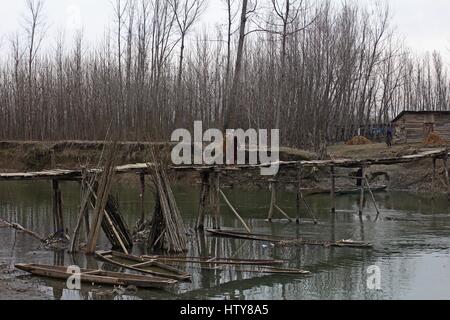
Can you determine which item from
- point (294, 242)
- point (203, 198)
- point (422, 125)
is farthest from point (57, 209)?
point (422, 125)

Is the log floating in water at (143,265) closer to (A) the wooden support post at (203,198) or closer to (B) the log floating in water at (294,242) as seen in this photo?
(B) the log floating in water at (294,242)

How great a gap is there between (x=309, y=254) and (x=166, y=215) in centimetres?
313

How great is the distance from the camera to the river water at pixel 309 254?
29.6 feet

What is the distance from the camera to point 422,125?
35844 mm

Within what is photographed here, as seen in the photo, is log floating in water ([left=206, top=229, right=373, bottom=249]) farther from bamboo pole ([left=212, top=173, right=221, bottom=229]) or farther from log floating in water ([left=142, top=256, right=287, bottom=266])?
log floating in water ([left=142, top=256, right=287, bottom=266])

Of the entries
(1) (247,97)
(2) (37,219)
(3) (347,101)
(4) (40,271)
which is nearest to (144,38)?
(1) (247,97)

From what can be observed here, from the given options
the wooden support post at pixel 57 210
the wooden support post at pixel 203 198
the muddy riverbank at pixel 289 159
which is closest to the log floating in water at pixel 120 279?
the wooden support post at pixel 57 210

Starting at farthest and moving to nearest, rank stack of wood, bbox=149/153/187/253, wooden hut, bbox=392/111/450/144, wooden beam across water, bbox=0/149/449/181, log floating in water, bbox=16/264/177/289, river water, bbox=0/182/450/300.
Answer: wooden hut, bbox=392/111/450/144, wooden beam across water, bbox=0/149/449/181, stack of wood, bbox=149/153/187/253, river water, bbox=0/182/450/300, log floating in water, bbox=16/264/177/289

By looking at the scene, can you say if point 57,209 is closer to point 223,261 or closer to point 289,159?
point 223,261

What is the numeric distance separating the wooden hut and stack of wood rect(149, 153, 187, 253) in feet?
86.6

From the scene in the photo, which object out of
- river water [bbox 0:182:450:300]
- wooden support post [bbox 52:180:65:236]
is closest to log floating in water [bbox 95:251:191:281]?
river water [bbox 0:182:450:300]

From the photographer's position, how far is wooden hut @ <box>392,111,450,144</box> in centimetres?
3559

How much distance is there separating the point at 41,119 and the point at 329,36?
2032 cm

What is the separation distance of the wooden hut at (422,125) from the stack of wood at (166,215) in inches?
1039
